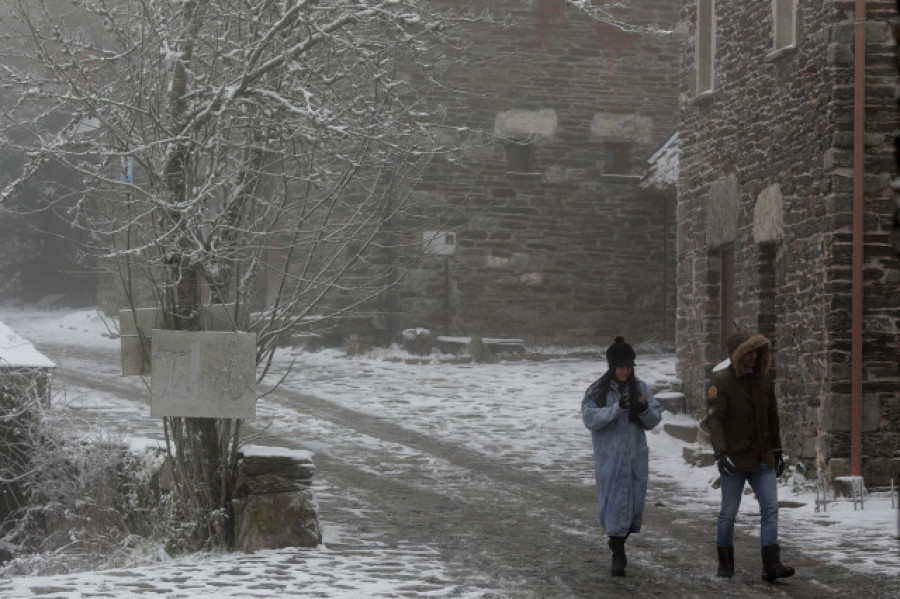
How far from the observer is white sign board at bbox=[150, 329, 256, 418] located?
10086mm

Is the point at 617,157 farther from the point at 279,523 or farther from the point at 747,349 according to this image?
the point at 747,349

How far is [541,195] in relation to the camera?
25.2m

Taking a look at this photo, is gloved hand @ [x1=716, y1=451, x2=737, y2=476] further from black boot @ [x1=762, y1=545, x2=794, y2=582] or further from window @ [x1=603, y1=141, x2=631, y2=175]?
window @ [x1=603, y1=141, x2=631, y2=175]

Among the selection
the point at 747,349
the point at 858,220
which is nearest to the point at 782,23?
the point at 858,220

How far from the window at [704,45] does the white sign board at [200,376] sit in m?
8.19

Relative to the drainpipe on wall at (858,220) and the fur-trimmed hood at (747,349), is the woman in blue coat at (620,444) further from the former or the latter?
the drainpipe on wall at (858,220)

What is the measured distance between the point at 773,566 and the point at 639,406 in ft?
4.15

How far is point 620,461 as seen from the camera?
30.4 feet

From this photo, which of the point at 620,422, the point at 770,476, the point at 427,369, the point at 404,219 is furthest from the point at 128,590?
the point at 404,219

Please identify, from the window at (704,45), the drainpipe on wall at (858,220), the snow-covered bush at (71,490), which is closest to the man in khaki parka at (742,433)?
the drainpipe on wall at (858,220)

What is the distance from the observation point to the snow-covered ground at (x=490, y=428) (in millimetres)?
9594

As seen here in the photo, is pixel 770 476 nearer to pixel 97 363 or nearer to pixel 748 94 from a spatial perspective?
pixel 748 94

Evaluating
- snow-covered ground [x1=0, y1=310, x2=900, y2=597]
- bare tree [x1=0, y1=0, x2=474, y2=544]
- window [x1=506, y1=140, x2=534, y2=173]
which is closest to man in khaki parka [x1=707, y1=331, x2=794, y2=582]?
snow-covered ground [x1=0, y1=310, x2=900, y2=597]

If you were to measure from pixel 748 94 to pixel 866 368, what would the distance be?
3.64 meters
